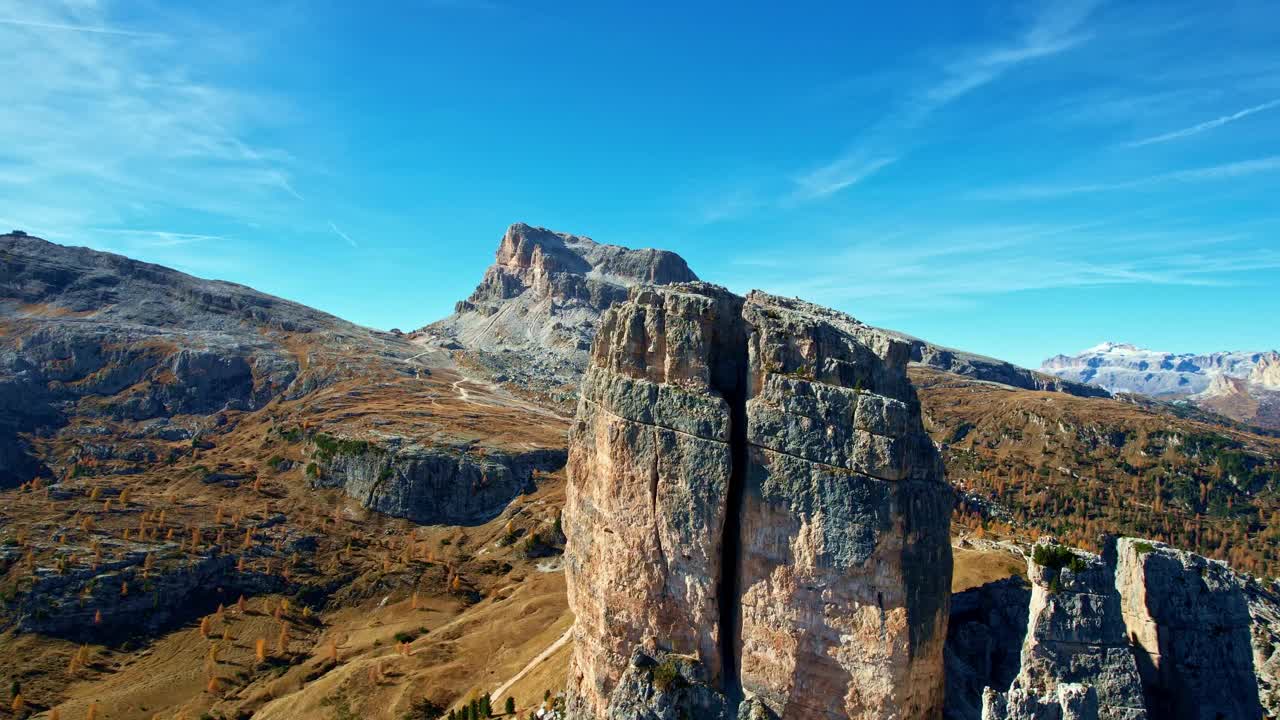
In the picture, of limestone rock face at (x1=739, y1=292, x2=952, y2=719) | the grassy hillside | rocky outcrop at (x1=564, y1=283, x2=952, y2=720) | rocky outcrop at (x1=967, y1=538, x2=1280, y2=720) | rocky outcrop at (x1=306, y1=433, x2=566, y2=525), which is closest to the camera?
rocky outcrop at (x1=967, y1=538, x2=1280, y2=720)

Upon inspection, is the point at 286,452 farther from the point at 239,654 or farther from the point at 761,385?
the point at 761,385

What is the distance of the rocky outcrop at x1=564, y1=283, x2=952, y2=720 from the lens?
3002cm

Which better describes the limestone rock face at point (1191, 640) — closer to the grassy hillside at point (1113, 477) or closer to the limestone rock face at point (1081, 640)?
the limestone rock face at point (1081, 640)

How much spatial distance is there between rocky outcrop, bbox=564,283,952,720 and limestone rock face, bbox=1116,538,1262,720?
11117mm

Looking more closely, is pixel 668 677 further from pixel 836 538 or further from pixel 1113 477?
pixel 1113 477

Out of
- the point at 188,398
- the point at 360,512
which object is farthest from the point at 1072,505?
the point at 188,398

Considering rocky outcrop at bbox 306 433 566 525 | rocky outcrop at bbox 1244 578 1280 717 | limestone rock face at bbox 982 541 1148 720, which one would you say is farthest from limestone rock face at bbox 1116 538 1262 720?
rocky outcrop at bbox 306 433 566 525

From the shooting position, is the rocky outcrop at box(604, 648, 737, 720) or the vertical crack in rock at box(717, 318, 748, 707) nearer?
the rocky outcrop at box(604, 648, 737, 720)

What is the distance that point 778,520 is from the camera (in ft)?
104

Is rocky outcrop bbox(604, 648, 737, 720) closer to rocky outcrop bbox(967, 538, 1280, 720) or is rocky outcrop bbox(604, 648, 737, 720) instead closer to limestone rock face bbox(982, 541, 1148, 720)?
rocky outcrop bbox(967, 538, 1280, 720)

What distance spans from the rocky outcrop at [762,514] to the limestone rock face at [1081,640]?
4.07m

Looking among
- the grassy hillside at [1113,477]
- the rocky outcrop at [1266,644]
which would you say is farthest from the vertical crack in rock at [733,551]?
the grassy hillside at [1113,477]

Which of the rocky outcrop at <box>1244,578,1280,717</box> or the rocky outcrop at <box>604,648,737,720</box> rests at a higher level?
the rocky outcrop at <box>1244,578,1280,717</box>

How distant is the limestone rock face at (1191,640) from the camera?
105 ft
